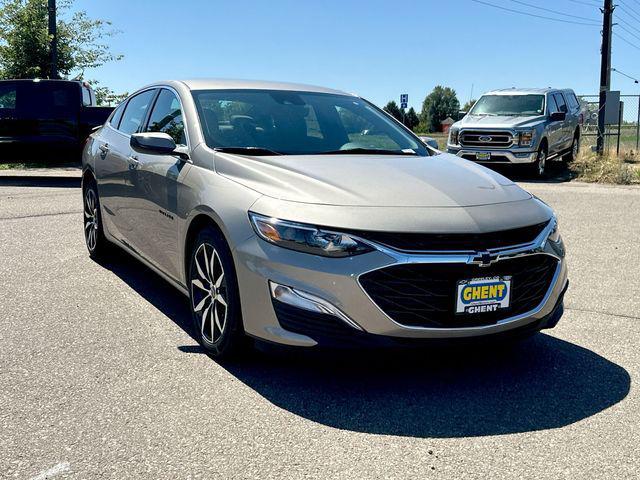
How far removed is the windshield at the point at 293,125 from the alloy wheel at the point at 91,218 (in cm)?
216

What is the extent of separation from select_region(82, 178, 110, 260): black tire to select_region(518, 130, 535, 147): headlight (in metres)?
11.3

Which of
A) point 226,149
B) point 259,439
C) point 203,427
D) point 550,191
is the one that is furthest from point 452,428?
point 550,191

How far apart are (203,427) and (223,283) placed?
0.92m

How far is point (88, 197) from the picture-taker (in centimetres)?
703

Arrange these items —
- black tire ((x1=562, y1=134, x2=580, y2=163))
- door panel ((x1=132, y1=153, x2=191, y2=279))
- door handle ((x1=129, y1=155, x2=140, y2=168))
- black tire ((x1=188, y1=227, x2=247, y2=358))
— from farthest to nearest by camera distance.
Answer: black tire ((x1=562, y1=134, x2=580, y2=163)) → door handle ((x1=129, y1=155, x2=140, y2=168)) → door panel ((x1=132, y1=153, x2=191, y2=279)) → black tire ((x1=188, y1=227, x2=247, y2=358))

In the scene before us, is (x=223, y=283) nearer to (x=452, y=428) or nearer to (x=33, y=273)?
(x=452, y=428)

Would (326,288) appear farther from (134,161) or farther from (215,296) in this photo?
(134,161)

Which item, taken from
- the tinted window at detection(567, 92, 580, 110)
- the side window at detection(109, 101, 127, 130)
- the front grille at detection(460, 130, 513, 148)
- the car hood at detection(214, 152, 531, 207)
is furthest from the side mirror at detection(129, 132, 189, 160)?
the tinted window at detection(567, 92, 580, 110)

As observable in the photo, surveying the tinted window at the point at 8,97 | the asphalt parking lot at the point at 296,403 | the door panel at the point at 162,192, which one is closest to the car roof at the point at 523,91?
the tinted window at the point at 8,97

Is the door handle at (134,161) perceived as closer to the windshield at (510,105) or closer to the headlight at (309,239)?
the headlight at (309,239)

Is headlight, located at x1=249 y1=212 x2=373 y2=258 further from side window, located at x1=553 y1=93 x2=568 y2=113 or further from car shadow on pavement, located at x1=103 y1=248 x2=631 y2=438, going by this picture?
side window, located at x1=553 y1=93 x2=568 y2=113

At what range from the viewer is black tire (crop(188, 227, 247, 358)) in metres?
3.98

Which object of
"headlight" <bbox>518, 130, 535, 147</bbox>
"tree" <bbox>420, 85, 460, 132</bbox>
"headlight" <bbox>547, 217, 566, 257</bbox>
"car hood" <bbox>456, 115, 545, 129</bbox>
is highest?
"tree" <bbox>420, 85, 460, 132</bbox>

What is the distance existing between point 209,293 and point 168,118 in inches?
63.9
